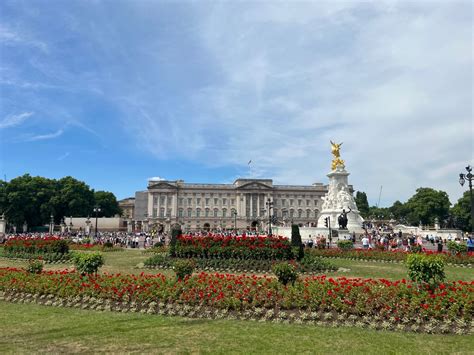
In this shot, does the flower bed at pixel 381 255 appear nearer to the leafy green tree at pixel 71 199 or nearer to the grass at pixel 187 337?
the grass at pixel 187 337

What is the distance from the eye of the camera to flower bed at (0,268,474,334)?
859 cm

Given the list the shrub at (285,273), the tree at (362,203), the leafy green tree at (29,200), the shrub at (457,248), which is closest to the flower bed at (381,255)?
the shrub at (457,248)

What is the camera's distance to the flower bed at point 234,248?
1855 centimetres

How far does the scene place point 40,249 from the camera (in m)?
22.7

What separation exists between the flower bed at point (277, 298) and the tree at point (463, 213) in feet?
246

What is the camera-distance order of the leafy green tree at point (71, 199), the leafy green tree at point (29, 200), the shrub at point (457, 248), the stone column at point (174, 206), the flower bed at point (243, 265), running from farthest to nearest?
the stone column at point (174, 206) < the leafy green tree at point (71, 199) < the leafy green tree at point (29, 200) < the shrub at point (457, 248) < the flower bed at point (243, 265)

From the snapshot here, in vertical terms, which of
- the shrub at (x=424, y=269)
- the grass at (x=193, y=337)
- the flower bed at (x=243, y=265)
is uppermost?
the shrub at (x=424, y=269)

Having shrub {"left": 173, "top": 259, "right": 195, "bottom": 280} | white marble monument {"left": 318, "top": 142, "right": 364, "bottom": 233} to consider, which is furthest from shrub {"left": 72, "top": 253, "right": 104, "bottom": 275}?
white marble monument {"left": 318, "top": 142, "right": 364, "bottom": 233}

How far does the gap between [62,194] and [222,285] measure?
76949mm

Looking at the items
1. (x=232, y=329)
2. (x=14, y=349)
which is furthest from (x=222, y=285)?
(x=14, y=349)

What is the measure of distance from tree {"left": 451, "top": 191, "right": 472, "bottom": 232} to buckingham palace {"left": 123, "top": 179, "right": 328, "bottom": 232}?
41.8m

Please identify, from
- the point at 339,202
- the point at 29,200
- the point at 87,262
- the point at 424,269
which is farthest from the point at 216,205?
the point at 424,269

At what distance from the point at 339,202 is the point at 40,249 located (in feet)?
127

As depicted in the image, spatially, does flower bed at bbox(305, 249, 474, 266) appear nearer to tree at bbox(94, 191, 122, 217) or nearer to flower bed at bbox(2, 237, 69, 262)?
flower bed at bbox(2, 237, 69, 262)
